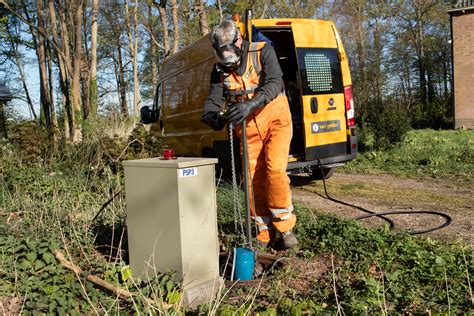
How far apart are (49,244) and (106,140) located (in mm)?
4813

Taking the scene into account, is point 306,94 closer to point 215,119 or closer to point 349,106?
point 349,106

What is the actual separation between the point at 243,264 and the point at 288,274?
367mm

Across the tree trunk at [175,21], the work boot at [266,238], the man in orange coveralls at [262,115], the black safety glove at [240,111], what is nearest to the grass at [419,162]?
the work boot at [266,238]

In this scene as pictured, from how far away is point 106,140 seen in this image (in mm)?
8203

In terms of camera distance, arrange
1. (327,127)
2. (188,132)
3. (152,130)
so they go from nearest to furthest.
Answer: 1. (327,127)
2. (188,132)
3. (152,130)

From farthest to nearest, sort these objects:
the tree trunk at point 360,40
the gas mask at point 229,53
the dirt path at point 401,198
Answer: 1. the tree trunk at point 360,40
2. the dirt path at point 401,198
3. the gas mask at point 229,53

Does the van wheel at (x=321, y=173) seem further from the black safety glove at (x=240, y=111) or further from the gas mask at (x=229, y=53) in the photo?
the black safety glove at (x=240, y=111)

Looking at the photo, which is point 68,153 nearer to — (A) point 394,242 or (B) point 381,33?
(A) point 394,242

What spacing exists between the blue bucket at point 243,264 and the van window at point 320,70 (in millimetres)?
3515

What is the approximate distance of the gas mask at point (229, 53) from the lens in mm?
3754

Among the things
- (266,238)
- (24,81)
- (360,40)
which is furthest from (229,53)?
(24,81)

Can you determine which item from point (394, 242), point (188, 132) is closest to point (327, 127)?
point (188, 132)

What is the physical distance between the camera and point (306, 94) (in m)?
6.43

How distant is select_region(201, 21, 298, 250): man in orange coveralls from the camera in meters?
3.86
